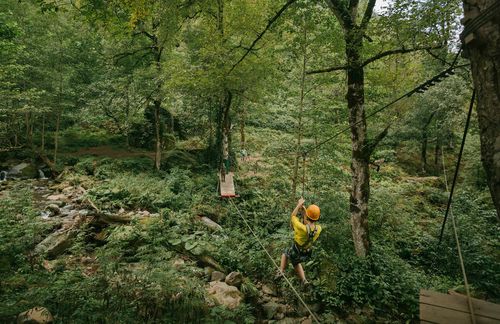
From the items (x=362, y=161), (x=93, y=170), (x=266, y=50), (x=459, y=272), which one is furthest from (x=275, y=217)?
(x=93, y=170)

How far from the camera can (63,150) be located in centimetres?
1880

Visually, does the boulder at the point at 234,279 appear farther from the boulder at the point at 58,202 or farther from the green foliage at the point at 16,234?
the boulder at the point at 58,202

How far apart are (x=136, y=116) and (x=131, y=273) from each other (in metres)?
13.9

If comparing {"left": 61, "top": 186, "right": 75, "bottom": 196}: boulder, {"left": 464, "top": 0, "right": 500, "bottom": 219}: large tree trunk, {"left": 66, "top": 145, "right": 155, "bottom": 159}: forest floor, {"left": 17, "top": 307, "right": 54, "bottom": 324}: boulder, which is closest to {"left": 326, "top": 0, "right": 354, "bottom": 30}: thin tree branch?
{"left": 464, "top": 0, "right": 500, "bottom": 219}: large tree trunk

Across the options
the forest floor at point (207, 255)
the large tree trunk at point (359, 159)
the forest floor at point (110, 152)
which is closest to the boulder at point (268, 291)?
the forest floor at point (207, 255)

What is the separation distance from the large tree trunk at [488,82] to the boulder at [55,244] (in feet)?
25.3

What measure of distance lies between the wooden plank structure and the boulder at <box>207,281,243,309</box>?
314 cm

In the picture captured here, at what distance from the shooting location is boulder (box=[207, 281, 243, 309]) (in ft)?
17.8

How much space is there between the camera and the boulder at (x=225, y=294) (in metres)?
5.42

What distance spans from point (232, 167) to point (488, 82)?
15.1 meters

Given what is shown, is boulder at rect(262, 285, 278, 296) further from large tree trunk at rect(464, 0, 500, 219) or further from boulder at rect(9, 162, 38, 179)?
boulder at rect(9, 162, 38, 179)

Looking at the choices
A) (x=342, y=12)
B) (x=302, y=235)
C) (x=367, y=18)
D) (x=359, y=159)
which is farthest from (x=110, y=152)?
(x=367, y=18)

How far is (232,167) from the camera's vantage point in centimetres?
1688

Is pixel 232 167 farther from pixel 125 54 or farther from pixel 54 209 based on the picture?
pixel 54 209
